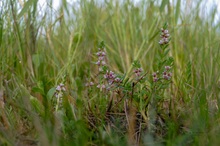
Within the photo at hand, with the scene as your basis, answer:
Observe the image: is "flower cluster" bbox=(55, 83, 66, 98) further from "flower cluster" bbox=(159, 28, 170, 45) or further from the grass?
"flower cluster" bbox=(159, 28, 170, 45)

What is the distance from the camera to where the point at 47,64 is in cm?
237

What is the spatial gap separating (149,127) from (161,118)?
0.45 ft

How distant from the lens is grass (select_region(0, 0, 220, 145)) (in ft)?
4.24

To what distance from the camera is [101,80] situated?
1641 mm

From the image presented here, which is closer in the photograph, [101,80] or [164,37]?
[164,37]

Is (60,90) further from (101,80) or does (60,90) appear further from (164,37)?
(164,37)

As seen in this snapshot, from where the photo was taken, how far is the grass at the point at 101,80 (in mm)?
1291

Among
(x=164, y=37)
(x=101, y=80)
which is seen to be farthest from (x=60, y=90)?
(x=164, y=37)

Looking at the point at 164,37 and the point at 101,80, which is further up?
the point at 164,37

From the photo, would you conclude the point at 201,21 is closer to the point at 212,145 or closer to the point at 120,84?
the point at 120,84

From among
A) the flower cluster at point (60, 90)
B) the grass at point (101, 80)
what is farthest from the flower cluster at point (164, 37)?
the flower cluster at point (60, 90)

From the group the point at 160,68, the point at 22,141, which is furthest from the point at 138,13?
the point at 22,141

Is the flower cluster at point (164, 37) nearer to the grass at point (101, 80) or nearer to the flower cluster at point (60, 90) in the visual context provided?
the grass at point (101, 80)

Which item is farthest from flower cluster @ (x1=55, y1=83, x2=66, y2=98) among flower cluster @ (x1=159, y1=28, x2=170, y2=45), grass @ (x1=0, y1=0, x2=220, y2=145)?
flower cluster @ (x1=159, y1=28, x2=170, y2=45)
